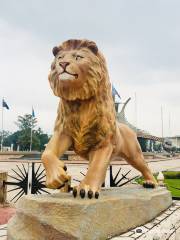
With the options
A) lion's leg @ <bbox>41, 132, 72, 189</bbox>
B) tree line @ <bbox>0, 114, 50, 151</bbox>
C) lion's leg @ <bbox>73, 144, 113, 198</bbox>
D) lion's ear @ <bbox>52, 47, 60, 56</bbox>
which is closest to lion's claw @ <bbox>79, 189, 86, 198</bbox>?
lion's leg @ <bbox>73, 144, 113, 198</bbox>

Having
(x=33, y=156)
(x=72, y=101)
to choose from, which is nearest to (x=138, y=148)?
(x=72, y=101)

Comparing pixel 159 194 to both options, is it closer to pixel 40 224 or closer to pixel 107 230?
pixel 107 230

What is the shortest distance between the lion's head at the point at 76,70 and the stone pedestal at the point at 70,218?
1179mm

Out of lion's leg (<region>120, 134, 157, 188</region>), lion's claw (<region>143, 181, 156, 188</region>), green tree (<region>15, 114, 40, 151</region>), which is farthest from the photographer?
green tree (<region>15, 114, 40, 151</region>)

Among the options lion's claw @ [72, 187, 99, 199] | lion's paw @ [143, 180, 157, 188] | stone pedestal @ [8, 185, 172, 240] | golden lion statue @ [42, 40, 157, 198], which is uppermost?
golden lion statue @ [42, 40, 157, 198]

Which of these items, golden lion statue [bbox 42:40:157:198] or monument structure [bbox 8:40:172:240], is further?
golden lion statue [bbox 42:40:157:198]

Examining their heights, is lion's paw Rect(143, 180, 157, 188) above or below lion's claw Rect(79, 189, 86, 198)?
below

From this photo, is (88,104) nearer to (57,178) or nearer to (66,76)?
(66,76)

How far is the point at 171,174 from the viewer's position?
15898mm

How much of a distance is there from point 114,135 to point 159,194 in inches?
45.2

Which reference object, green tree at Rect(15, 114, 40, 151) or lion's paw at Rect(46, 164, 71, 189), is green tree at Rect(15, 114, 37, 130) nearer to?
green tree at Rect(15, 114, 40, 151)

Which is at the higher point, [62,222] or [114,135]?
[114,135]

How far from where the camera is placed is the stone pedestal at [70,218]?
3.06 m

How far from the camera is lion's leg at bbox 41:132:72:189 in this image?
3.33m
